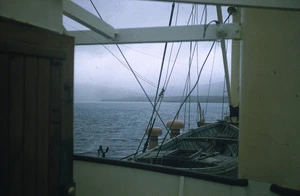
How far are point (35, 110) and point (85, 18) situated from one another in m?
1.96

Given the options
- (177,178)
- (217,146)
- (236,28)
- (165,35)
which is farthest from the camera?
(217,146)

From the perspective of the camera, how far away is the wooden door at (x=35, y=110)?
2232 millimetres

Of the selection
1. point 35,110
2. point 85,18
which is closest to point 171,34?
point 85,18

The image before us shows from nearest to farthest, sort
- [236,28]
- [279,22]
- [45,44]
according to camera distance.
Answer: [45,44]
[279,22]
[236,28]

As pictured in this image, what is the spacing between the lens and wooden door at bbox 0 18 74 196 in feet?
7.32

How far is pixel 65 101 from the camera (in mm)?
2617

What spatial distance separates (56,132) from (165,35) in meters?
2.65

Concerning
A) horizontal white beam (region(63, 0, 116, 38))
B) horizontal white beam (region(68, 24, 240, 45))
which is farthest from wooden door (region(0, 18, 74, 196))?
horizontal white beam (region(68, 24, 240, 45))

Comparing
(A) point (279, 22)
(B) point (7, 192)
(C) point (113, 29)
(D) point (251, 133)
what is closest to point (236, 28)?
(A) point (279, 22)

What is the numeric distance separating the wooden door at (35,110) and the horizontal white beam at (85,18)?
1.17 metres

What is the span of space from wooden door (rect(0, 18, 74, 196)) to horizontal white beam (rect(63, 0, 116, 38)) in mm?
1170

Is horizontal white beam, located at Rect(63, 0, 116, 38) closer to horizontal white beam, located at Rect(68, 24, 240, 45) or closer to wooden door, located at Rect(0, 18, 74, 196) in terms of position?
horizontal white beam, located at Rect(68, 24, 240, 45)

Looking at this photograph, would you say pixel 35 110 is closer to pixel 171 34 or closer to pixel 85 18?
pixel 85 18

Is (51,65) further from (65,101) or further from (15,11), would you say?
(15,11)
